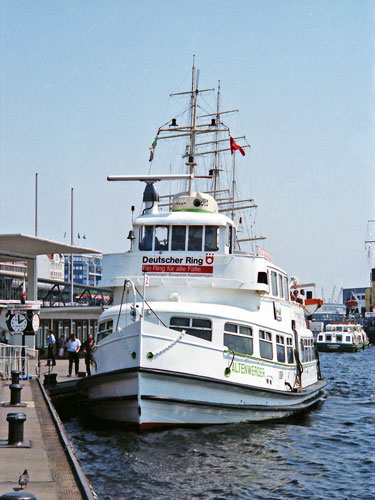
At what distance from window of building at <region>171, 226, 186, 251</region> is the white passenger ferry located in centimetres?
3

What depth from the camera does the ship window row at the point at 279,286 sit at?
22984 mm

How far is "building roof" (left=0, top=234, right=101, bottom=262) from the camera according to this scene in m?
30.6

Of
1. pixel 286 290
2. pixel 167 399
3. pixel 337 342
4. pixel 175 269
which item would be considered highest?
pixel 175 269

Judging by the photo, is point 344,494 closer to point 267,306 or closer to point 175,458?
point 175,458

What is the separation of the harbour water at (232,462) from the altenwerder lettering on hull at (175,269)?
4665 millimetres

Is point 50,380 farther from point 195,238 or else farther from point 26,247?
point 26,247

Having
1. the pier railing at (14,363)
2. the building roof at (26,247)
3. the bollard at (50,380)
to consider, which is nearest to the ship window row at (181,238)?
the bollard at (50,380)

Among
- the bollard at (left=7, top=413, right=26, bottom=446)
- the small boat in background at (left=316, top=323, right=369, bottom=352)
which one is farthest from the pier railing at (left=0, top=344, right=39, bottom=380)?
the small boat in background at (left=316, top=323, right=369, bottom=352)

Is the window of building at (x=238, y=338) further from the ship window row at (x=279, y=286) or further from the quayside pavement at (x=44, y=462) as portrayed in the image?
the quayside pavement at (x=44, y=462)

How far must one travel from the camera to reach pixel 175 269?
70.3ft

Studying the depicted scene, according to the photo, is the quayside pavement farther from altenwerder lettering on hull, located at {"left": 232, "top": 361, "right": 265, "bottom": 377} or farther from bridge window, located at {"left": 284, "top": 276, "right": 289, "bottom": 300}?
bridge window, located at {"left": 284, "top": 276, "right": 289, "bottom": 300}

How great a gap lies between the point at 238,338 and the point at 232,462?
4.32m

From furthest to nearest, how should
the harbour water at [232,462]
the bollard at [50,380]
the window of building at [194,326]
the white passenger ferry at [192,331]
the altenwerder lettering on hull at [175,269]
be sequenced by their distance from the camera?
the bollard at [50,380]
the altenwerder lettering on hull at [175,269]
the window of building at [194,326]
the white passenger ferry at [192,331]
the harbour water at [232,462]

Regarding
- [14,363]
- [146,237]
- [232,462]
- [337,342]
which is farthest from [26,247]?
[337,342]
